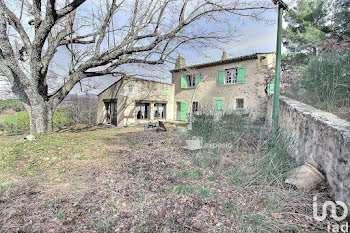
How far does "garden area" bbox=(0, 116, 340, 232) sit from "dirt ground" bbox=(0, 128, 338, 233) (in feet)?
0.04

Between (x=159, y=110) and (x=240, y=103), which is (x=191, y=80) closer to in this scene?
(x=159, y=110)

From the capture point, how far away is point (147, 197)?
2410 millimetres

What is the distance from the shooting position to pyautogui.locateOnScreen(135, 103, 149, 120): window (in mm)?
13680

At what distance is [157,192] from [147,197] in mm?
210

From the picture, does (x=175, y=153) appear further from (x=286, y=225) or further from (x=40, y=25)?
(x=40, y=25)

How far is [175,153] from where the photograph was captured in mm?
4387

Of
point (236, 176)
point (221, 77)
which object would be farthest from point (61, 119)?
point (236, 176)

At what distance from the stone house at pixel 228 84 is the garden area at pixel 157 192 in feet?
18.4

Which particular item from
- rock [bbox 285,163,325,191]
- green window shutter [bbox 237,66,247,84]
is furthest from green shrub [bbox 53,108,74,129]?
rock [bbox 285,163,325,191]

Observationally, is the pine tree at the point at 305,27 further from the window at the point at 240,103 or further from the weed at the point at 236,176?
the weed at the point at 236,176

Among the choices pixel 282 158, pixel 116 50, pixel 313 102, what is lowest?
pixel 282 158

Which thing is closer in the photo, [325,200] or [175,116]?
[325,200]

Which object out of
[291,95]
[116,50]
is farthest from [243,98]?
[116,50]

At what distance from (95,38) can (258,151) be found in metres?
8.78
